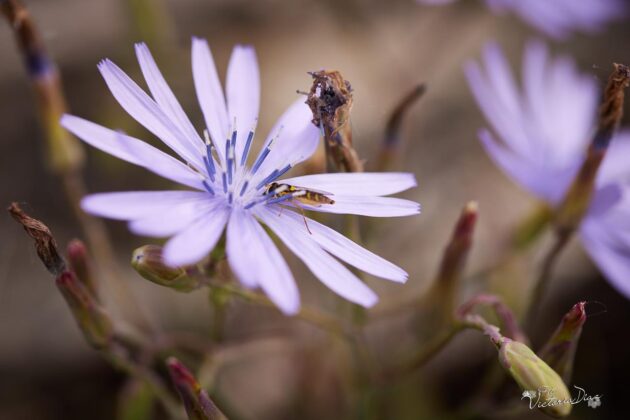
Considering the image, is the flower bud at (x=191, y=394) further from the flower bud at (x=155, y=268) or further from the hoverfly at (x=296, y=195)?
the hoverfly at (x=296, y=195)

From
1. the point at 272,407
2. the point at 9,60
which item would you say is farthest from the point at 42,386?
the point at 9,60

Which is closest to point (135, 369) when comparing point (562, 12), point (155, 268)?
point (155, 268)

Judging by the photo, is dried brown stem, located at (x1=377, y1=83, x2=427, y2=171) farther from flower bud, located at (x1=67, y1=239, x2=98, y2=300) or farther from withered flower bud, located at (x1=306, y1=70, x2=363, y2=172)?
flower bud, located at (x1=67, y1=239, x2=98, y2=300)

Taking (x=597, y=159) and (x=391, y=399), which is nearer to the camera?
(x=597, y=159)

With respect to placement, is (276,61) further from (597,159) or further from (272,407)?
(597,159)

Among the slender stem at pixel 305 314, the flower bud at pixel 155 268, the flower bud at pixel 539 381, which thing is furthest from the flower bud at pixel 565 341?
the flower bud at pixel 155 268

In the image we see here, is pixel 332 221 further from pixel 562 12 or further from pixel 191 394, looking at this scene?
pixel 562 12

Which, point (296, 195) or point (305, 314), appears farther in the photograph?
point (305, 314)
